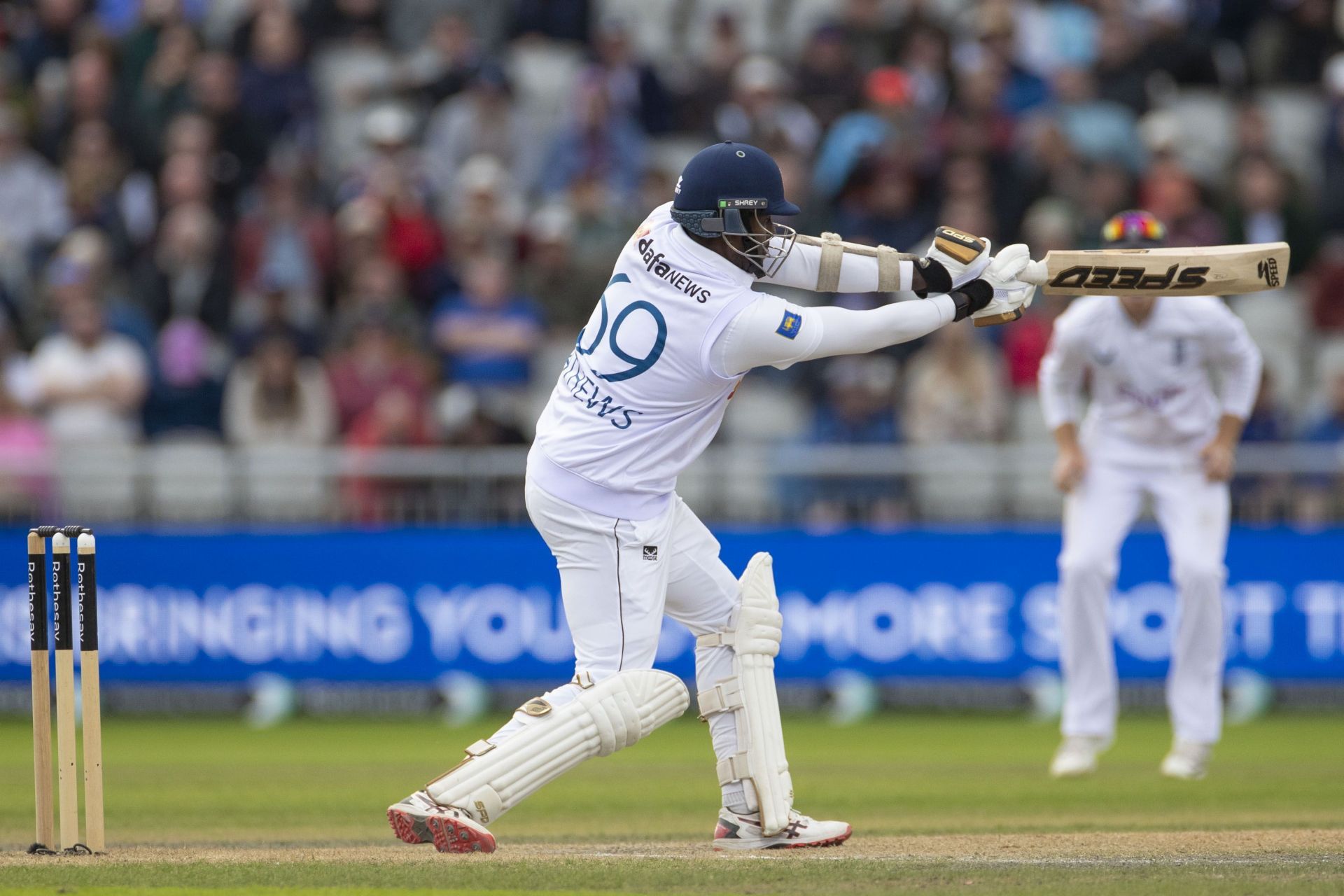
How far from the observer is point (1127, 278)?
23.8 ft

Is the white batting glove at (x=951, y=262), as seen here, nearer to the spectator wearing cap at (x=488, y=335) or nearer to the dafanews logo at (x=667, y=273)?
the dafanews logo at (x=667, y=273)

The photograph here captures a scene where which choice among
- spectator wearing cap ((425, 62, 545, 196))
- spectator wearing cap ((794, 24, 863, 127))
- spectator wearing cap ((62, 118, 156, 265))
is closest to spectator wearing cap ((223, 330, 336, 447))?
spectator wearing cap ((62, 118, 156, 265))

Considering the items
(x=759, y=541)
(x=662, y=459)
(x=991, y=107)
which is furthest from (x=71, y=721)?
(x=991, y=107)

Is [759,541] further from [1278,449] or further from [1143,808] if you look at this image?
[1143,808]

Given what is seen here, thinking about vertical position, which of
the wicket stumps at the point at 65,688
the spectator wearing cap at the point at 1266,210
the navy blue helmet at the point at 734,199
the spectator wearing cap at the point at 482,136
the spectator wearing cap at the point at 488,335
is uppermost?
the spectator wearing cap at the point at 482,136

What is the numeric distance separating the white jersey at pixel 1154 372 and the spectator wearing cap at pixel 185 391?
694cm

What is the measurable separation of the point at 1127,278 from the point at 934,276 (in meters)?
0.89

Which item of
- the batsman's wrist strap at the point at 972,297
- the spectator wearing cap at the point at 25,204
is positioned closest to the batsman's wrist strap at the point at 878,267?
the batsman's wrist strap at the point at 972,297

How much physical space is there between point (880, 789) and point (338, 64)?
10119mm

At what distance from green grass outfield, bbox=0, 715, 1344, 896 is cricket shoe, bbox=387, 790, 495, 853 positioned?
0.07 metres

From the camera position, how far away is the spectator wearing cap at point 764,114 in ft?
50.5

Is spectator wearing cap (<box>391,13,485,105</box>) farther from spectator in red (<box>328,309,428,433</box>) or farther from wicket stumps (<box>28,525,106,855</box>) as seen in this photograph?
wicket stumps (<box>28,525,106,855</box>)

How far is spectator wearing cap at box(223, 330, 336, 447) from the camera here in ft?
45.3

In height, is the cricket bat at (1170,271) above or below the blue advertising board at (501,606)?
above
